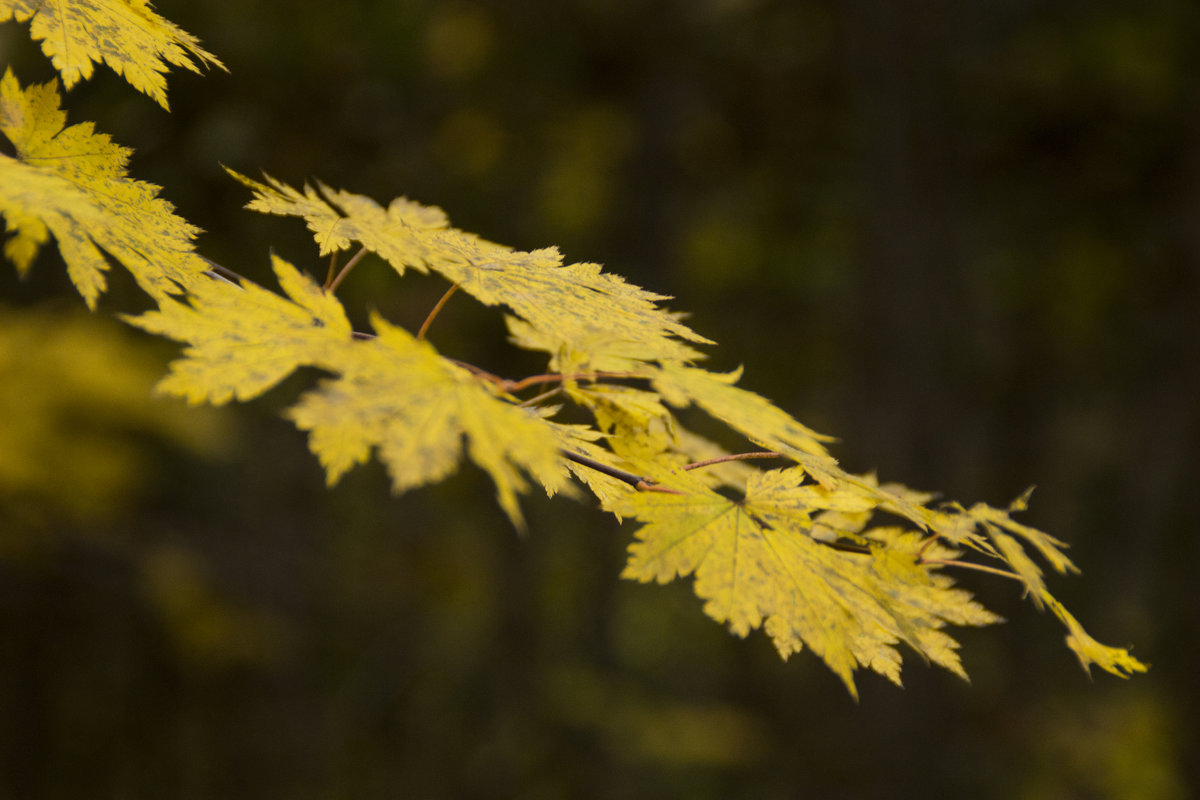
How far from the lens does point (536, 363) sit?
509cm

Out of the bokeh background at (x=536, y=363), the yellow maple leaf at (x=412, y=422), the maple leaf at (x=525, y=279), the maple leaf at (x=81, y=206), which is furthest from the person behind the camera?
the bokeh background at (x=536, y=363)

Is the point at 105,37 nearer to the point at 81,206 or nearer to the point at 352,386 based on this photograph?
the point at 81,206

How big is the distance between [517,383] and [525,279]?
19 cm

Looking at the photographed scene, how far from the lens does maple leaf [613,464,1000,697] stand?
2.66 ft

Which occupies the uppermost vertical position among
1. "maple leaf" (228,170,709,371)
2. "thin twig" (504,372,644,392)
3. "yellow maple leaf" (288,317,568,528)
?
"maple leaf" (228,170,709,371)

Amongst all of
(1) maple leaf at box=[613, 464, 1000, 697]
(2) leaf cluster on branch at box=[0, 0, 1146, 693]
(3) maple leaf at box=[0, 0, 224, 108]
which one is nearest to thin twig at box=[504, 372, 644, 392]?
(2) leaf cluster on branch at box=[0, 0, 1146, 693]

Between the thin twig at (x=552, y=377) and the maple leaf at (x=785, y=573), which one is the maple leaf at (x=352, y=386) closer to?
the thin twig at (x=552, y=377)

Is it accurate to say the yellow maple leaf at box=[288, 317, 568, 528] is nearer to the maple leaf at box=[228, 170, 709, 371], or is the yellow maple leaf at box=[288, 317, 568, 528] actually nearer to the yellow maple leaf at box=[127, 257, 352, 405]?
the yellow maple leaf at box=[127, 257, 352, 405]

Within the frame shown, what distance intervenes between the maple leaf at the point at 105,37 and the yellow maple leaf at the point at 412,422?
0.47 metres

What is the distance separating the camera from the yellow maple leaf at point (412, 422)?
24.1 inches

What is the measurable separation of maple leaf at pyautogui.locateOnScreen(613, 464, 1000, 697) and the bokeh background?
93.7 inches

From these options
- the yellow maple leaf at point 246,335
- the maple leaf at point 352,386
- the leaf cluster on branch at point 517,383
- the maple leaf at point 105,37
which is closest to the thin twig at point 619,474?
the leaf cluster on branch at point 517,383

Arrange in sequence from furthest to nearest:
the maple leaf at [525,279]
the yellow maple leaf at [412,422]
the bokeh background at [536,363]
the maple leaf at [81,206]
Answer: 1. the bokeh background at [536,363]
2. the maple leaf at [525,279]
3. the maple leaf at [81,206]
4. the yellow maple leaf at [412,422]

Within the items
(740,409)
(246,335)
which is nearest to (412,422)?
(246,335)
